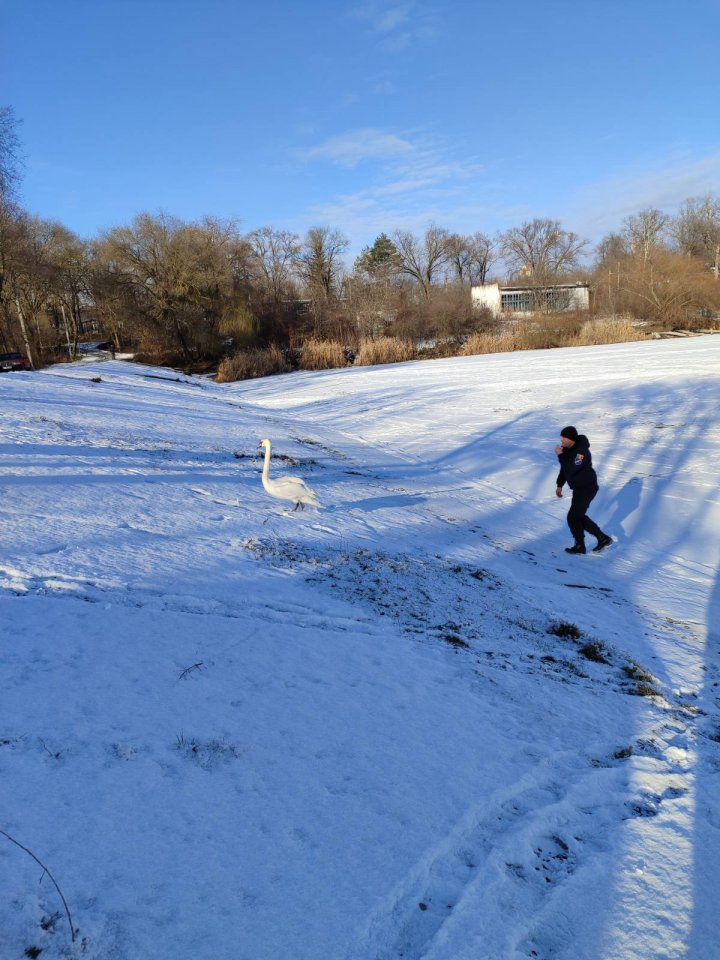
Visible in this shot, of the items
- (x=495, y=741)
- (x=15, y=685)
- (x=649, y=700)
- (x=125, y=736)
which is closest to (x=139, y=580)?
(x=15, y=685)

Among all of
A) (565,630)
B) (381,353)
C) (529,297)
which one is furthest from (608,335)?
(565,630)

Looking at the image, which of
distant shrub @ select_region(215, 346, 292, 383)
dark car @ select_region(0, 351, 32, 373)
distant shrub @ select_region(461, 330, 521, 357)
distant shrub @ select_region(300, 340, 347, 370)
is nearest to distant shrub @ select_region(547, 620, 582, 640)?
distant shrub @ select_region(461, 330, 521, 357)

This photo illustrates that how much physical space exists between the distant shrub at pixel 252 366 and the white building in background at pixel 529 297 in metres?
24.8

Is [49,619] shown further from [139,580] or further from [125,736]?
[125,736]

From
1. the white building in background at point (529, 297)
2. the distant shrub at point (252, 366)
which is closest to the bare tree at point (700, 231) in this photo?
the white building in background at point (529, 297)

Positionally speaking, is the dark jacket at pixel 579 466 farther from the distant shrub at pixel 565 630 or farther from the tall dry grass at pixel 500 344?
the tall dry grass at pixel 500 344

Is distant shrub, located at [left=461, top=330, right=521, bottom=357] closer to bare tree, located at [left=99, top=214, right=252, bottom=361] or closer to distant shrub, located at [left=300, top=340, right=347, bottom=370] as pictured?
distant shrub, located at [left=300, top=340, right=347, bottom=370]

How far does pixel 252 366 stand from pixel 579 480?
99.2 feet

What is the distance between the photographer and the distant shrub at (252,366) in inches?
1337

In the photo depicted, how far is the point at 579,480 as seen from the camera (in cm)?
661

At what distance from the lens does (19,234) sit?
102 feet

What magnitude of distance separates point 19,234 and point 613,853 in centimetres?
3830

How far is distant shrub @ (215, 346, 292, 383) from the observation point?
34.0 meters

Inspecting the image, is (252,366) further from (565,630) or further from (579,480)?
(565,630)
